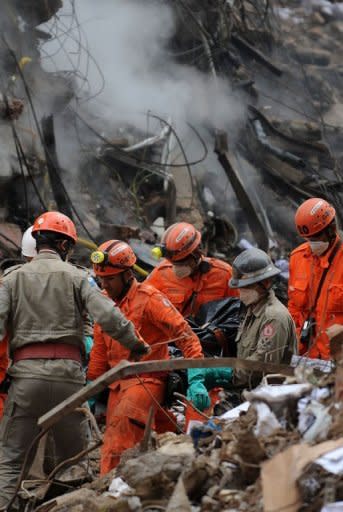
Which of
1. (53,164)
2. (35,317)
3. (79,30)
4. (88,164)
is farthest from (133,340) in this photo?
(79,30)

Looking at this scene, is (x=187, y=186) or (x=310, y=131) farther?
(x=310, y=131)

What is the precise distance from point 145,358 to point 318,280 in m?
1.56

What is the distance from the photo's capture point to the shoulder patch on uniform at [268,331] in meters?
5.80

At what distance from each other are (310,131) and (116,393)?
9160 millimetres

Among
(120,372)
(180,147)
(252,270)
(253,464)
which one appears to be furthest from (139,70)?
(253,464)

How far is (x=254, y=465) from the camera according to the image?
3.60 metres

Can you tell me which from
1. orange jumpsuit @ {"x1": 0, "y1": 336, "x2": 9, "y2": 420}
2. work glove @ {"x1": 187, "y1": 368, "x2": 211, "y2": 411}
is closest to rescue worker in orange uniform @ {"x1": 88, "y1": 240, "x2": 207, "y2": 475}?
work glove @ {"x1": 187, "y1": 368, "x2": 211, "y2": 411}

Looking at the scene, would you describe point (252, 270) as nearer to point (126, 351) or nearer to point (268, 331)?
point (268, 331)

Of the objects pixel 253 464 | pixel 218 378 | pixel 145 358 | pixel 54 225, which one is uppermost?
pixel 54 225

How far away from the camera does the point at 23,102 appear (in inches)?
463

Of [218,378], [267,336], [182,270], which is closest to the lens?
[267,336]

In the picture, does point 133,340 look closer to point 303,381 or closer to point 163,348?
point 163,348

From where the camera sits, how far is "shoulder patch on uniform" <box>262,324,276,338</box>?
5.80 meters

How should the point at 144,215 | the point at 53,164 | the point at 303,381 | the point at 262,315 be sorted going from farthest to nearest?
Result: the point at 144,215, the point at 53,164, the point at 262,315, the point at 303,381
